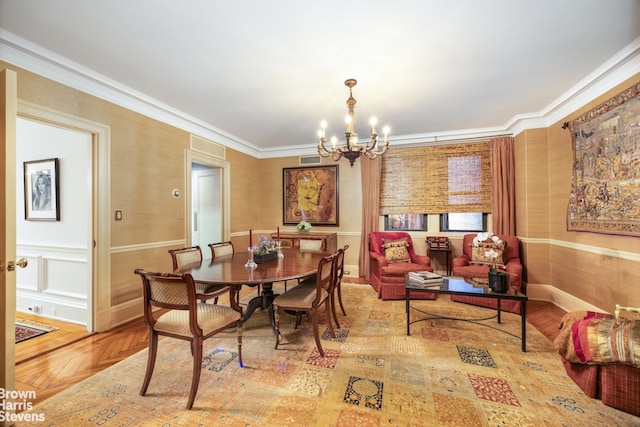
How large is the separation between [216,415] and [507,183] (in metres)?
4.87

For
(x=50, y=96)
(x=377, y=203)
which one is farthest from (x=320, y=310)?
(x=50, y=96)

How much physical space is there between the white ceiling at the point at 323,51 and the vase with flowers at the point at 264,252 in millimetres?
1800

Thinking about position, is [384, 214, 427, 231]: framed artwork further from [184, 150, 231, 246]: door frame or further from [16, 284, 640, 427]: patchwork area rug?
[184, 150, 231, 246]: door frame

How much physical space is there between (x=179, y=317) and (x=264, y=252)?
1.12 m

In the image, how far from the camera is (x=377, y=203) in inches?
193

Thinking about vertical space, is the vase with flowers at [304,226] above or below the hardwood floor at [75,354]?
above

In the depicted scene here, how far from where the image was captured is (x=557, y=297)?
3.52 m

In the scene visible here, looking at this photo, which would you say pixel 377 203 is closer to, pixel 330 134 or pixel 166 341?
pixel 330 134

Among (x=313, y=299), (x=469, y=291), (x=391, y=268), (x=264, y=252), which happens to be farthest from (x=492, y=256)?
(x=264, y=252)

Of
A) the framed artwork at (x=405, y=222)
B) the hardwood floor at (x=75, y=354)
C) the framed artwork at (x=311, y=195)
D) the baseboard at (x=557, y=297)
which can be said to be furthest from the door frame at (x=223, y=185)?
the baseboard at (x=557, y=297)

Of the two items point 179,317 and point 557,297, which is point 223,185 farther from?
point 557,297

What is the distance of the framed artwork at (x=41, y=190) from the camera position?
310 cm

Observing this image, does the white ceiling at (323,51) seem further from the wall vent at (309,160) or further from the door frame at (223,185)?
the wall vent at (309,160)

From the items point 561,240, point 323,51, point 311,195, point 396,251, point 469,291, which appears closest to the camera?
point 323,51
